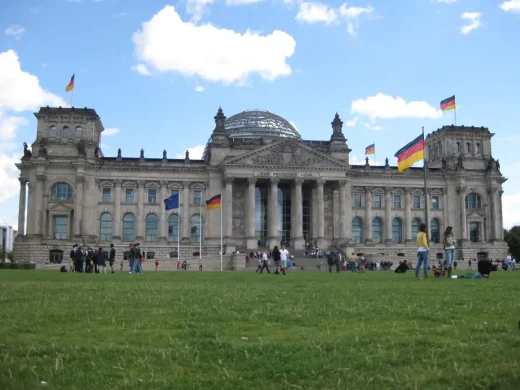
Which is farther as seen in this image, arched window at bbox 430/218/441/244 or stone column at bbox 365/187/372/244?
arched window at bbox 430/218/441/244

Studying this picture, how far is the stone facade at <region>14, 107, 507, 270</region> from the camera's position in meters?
88.3

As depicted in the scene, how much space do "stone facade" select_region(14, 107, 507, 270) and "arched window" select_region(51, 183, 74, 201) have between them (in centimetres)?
15

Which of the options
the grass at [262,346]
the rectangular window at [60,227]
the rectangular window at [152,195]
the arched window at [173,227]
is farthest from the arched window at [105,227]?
the grass at [262,346]

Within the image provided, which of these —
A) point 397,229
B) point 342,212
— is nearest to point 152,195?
point 342,212

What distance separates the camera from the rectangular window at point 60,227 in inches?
3494

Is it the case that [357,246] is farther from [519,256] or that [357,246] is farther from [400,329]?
[400,329]

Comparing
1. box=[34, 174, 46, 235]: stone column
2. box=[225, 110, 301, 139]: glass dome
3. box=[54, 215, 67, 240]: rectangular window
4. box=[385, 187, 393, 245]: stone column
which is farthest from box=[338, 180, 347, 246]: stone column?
box=[34, 174, 46, 235]: stone column

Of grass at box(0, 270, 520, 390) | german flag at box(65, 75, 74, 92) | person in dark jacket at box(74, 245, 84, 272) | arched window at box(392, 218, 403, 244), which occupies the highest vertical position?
german flag at box(65, 75, 74, 92)

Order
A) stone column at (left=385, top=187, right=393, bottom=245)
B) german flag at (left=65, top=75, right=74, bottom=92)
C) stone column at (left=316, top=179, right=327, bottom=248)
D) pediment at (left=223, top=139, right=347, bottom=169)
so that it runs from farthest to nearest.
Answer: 1. stone column at (left=385, top=187, right=393, bottom=245)
2. stone column at (left=316, top=179, right=327, bottom=248)
3. pediment at (left=223, top=139, right=347, bottom=169)
4. german flag at (left=65, top=75, right=74, bottom=92)

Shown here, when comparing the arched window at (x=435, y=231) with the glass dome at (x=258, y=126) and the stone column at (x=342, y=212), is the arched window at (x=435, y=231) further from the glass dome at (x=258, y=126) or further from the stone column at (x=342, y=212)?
the glass dome at (x=258, y=126)

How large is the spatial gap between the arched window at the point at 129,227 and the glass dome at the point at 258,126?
23220 millimetres

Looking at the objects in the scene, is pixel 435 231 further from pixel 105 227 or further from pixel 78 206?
pixel 78 206

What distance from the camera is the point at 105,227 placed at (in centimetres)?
9075

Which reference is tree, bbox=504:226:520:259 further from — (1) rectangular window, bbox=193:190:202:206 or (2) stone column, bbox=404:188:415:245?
(1) rectangular window, bbox=193:190:202:206
